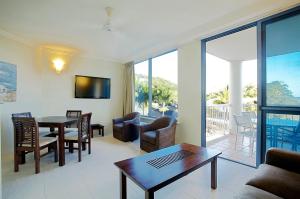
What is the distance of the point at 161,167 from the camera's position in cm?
173

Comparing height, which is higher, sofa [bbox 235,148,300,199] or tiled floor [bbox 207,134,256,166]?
sofa [bbox 235,148,300,199]

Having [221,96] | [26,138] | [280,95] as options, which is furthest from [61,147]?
[221,96]

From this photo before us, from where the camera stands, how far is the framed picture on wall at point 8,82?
3.18m

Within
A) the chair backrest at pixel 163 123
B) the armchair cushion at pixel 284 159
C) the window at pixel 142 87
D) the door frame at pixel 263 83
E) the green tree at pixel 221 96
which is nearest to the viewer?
the armchair cushion at pixel 284 159

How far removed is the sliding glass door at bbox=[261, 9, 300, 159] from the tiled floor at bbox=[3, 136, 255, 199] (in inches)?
29.7

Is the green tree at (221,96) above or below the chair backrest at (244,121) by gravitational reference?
above

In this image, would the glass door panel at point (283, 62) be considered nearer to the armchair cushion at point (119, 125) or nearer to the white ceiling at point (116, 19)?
the white ceiling at point (116, 19)

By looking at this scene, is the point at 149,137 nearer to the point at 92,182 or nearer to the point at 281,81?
the point at 92,182

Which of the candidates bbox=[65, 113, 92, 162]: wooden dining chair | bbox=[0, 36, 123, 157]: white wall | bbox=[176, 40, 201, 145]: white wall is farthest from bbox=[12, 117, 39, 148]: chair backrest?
bbox=[176, 40, 201, 145]: white wall

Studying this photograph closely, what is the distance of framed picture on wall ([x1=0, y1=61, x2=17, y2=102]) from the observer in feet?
10.4

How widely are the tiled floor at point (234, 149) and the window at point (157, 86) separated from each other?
1.33 m

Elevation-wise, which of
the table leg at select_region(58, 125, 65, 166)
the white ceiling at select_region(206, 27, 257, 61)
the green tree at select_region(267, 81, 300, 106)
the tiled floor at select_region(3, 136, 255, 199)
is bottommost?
the tiled floor at select_region(3, 136, 255, 199)

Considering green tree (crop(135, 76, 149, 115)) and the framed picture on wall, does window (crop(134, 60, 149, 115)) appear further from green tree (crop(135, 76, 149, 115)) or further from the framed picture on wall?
the framed picture on wall

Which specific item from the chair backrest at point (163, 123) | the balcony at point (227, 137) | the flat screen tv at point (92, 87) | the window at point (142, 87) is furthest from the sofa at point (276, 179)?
the flat screen tv at point (92, 87)
